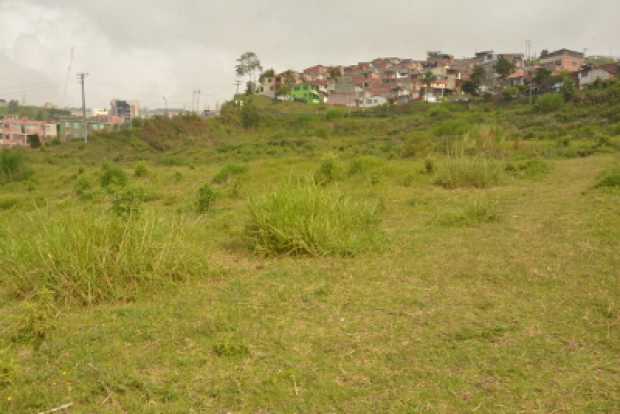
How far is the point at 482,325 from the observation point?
321cm

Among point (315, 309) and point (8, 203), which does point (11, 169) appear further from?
point (315, 309)

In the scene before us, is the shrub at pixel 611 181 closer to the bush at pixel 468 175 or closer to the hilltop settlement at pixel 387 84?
the bush at pixel 468 175

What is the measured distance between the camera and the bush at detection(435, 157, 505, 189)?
29.6 ft

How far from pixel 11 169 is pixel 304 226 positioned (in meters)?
19.1

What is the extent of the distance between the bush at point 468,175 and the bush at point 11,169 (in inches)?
657

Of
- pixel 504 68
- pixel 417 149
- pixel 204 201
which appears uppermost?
pixel 504 68

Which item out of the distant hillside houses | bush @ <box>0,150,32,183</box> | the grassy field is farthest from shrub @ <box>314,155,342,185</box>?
the distant hillside houses

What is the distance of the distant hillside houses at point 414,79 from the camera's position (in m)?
47.2

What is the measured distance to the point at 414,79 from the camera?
5841cm

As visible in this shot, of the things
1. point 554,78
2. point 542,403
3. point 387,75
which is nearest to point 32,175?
point 542,403

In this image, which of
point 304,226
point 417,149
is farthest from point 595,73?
point 304,226

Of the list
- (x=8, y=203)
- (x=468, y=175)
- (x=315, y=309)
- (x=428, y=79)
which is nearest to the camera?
(x=315, y=309)

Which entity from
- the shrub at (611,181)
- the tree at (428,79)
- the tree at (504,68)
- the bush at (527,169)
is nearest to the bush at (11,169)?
the bush at (527,169)

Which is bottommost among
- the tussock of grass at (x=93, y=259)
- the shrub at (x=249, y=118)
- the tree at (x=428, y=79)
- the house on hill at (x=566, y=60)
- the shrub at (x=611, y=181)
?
the tussock of grass at (x=93, y=259)
